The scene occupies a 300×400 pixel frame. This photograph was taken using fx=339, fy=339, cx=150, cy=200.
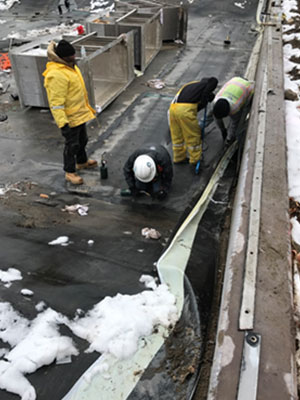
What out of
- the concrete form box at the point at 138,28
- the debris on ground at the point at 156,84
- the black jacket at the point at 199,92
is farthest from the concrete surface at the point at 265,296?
the concrete form box at the point at 138,28

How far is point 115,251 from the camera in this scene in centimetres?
325

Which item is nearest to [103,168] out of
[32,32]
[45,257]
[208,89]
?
[208,89]

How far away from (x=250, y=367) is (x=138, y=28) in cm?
912

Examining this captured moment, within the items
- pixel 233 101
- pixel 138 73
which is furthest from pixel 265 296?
pixel 138 73

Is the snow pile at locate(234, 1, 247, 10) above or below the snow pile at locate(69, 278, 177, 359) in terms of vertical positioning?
below

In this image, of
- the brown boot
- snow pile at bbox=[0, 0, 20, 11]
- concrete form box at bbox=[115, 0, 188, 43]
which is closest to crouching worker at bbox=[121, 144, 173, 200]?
the brown boot

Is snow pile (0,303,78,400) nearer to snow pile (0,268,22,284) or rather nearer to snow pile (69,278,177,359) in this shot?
snow pile (69,278,177,359)

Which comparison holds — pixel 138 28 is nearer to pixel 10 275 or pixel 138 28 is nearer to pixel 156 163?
pixel 156 163

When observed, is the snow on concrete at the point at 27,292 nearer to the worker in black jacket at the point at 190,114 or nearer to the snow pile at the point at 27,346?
the snow pile at the point at 27,346

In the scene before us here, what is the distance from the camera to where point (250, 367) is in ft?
5.68

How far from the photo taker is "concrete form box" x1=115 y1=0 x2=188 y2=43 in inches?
450

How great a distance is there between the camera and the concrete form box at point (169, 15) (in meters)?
11.4

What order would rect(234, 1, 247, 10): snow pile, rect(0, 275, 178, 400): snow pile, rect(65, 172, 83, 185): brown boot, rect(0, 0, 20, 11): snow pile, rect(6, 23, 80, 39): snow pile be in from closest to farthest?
rect(0, 275, 178, 400): snow pile < rect(65, 172, 83, 185): brown boot < rect(6, 23, 80, 39): snow pile < rect(0, 0, 20, 11): snow pile < rect(234, 1, 247, 10): snow pile

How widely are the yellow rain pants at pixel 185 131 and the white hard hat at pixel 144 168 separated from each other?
1183mm
